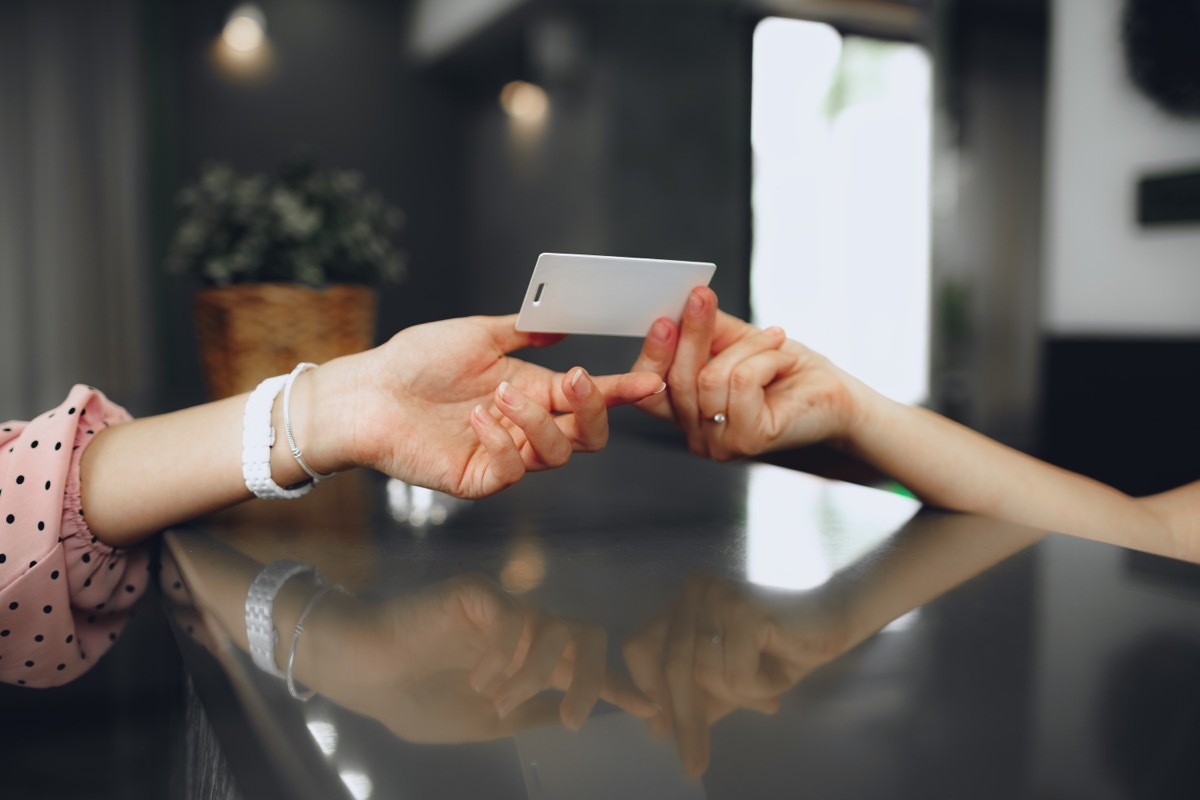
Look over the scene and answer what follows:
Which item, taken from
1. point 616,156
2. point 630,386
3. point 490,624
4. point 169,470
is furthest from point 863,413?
point 616,156

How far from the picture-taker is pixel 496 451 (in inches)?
23.9

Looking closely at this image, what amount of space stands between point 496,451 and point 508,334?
130mm

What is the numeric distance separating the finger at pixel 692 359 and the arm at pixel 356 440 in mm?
77

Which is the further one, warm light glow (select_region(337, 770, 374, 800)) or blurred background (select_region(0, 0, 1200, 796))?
blurred background (select_region(0, 0, 1200, 796))

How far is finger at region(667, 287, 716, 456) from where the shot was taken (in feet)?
2.25

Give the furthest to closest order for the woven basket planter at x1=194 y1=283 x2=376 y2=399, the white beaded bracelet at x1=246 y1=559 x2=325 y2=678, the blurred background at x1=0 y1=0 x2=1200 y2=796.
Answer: the blurred background at x1=0 y1=0 x2=1200 y2=796 → the woven basket planter at x1=194 y1=283 x2=376 y2=399 → the white beaded bracelet at x1=246 y1=559 x2=325 y2=678

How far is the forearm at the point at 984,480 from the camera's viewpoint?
2.41ft

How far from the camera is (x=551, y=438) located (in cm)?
62

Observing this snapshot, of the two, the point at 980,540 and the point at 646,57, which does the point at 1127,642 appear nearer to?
the point at 980,540

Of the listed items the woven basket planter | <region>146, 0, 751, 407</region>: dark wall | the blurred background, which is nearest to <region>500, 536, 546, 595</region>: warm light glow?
the woven basket planter

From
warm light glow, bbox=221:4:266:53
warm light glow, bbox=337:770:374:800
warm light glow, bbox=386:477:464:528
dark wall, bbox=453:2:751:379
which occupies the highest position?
warm light glow, bbox=221:4:266:53

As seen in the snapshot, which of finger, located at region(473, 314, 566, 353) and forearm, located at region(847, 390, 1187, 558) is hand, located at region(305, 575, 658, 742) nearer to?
finger, located at region(473, 314, 566, 353)

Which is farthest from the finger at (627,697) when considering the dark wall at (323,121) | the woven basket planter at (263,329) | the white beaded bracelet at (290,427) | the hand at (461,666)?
the dark wall at (323,121)

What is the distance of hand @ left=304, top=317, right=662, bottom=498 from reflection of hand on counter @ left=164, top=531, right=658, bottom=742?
0.14m
